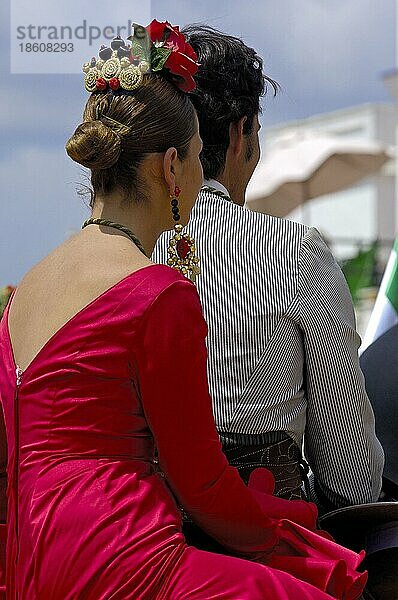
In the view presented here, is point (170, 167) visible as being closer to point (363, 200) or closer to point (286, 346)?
point (286, 346)

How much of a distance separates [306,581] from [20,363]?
2.14 ft

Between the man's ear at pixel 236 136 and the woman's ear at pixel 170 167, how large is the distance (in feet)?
1.69

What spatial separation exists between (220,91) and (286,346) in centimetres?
63

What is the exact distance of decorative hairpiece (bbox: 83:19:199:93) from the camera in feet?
6.02

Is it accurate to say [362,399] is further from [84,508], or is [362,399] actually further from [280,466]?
[84,508]

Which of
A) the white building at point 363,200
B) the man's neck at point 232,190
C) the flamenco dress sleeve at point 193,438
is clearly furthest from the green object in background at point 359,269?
the flamenco dress sleeve at point 193,438

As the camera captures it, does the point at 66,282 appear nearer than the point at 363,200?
Yes

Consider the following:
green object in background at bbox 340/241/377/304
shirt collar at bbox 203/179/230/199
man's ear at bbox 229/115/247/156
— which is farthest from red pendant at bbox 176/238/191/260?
green object in background at bbox 340/241/377/304

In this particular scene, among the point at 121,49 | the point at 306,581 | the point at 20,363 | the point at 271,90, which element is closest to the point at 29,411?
the point at 20,363

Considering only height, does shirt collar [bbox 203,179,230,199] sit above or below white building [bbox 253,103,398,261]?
below

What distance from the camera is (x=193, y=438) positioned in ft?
5.41

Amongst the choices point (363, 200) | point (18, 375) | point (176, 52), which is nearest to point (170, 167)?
point (176, 52)

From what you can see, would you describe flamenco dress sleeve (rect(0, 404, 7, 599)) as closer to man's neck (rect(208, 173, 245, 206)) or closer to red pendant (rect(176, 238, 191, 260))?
red pendant (rect(176, 238, 191, 260))

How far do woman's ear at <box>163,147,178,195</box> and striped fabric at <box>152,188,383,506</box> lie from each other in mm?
368
